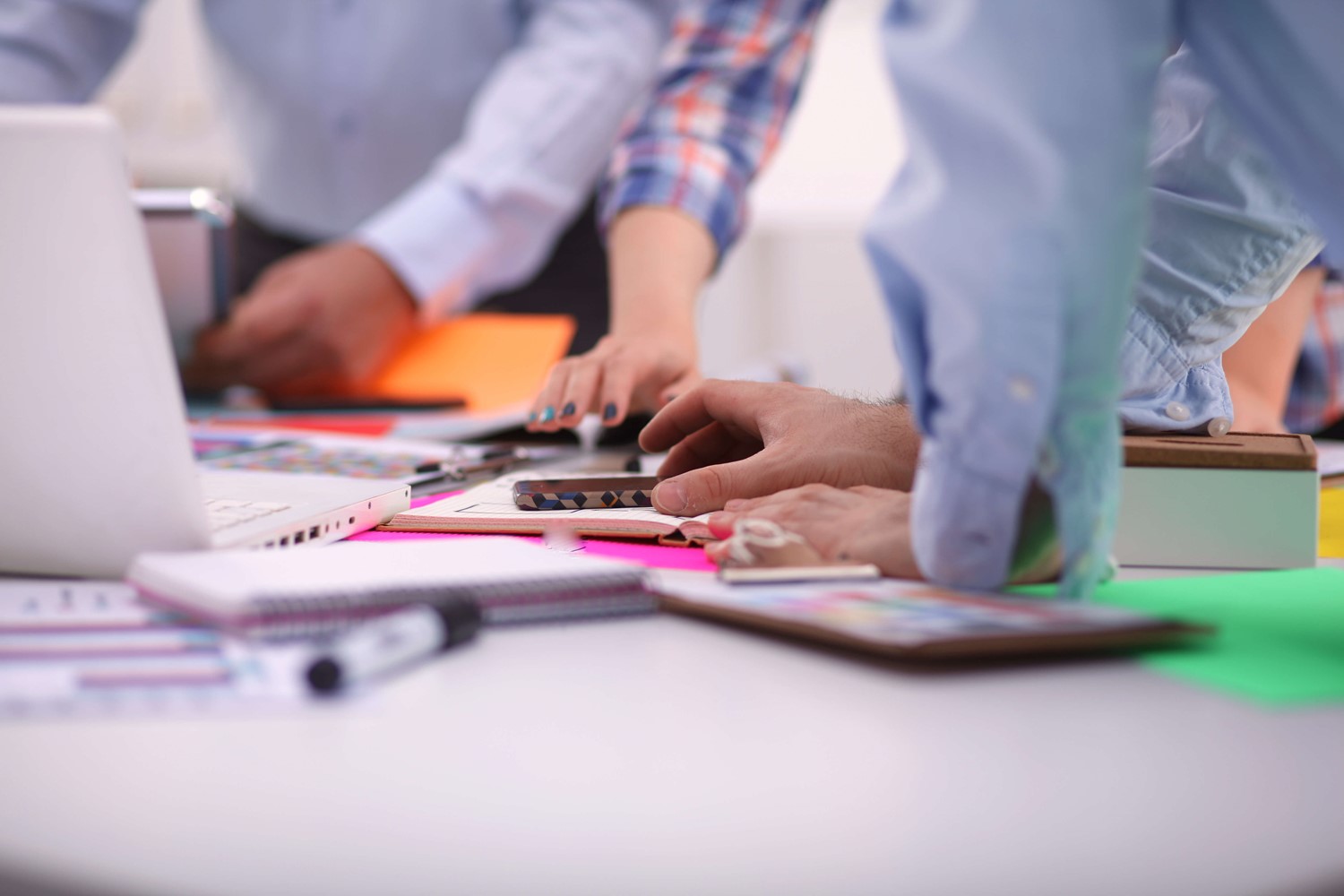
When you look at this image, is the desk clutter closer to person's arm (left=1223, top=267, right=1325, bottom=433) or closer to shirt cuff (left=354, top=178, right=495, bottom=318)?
person's arm (left=1223, top=267, right=1325, bottom=433)

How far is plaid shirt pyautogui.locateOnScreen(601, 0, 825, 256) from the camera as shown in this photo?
4.50ft

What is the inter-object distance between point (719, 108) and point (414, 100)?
2.05ft

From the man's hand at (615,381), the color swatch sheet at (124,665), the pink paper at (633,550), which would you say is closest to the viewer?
the color swatch sheet at (124,665)

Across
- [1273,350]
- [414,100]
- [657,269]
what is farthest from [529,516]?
[414,100]

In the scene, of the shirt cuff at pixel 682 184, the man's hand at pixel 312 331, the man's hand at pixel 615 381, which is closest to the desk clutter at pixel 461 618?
the man's hand at pixel 615 381

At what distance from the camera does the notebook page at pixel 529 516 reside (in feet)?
2.19

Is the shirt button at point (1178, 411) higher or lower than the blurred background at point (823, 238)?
lower

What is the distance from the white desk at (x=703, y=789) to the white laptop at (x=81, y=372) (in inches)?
7.1

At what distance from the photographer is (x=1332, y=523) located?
75 centimetres

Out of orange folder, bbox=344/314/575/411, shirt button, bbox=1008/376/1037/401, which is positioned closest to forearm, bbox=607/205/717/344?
orange folder, bbox=344/314/575/411

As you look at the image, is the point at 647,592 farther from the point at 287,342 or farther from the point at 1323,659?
the point at 287,342

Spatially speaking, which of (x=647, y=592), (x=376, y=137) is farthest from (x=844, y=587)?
(x=376, y=137)

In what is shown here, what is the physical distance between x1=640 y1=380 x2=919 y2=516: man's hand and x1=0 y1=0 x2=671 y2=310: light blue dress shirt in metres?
0.91

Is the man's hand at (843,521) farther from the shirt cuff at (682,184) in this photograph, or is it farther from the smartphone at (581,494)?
the shirt cuff at (682,184)
